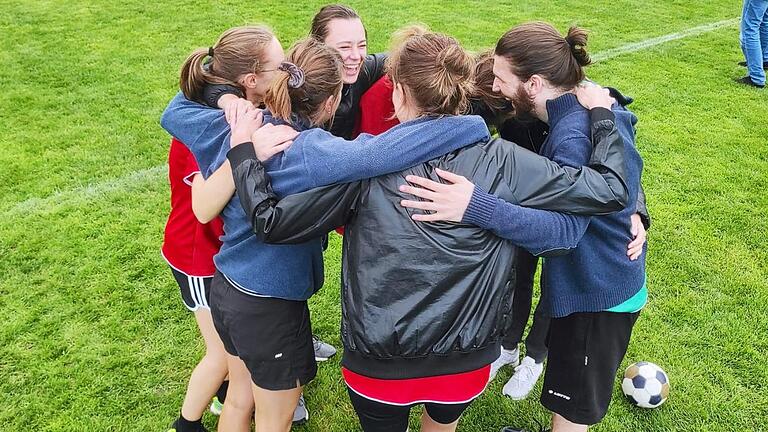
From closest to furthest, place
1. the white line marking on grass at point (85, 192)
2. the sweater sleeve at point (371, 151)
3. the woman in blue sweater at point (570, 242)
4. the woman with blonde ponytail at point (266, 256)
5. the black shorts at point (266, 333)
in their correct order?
the sweater sleeve at point (371, 151), the woman in blue sweater at point (570, 242), the woman with blonde ponytail at point (266, 256), the black shorts at point (266, 333), the white line marking on grass at point (85, 192)

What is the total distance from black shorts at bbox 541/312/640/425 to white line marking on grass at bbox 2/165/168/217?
416 cm

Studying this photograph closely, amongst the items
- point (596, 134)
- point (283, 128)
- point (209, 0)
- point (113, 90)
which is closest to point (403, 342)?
point (283, 128)

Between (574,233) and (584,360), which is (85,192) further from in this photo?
(574,233)

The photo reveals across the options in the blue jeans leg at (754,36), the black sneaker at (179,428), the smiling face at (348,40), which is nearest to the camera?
the black sneaker at (179,428)

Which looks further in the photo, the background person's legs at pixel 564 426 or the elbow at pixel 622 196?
the background person's legs at pixel 564 426

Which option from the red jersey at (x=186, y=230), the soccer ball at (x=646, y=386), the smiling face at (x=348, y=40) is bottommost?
the soccer ball at (x=646, y=386)

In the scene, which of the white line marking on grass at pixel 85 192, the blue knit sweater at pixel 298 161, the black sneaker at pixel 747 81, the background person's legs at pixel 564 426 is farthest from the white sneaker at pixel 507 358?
the black sneaker at pixel 747 81

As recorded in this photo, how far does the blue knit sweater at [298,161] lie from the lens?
184 cm

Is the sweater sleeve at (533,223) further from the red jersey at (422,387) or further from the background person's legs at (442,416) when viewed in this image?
the background person's legs at (442,416)

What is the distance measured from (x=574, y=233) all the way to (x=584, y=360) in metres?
0.81

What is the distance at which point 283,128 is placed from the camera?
2023 millimetres

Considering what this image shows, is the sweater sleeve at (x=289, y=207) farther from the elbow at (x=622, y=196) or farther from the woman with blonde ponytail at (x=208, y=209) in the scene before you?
the elbow at (x=622, y=196)

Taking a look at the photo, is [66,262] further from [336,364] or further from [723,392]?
[723,392]

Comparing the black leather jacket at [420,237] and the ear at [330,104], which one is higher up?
the ear at [330,104]
